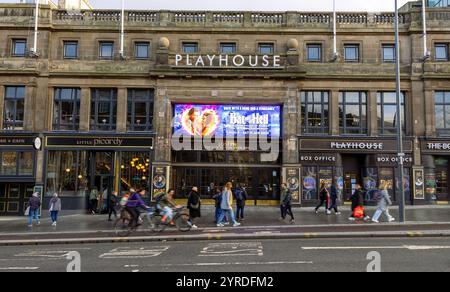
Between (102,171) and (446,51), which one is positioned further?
(446,51)

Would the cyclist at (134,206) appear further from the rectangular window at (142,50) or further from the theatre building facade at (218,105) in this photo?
the rectangular window at (142,50)

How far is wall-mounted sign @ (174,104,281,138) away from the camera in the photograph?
1029 inches

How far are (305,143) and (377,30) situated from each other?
8.92 metres

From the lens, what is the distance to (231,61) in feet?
85.3

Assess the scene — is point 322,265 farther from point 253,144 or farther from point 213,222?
point 253,144

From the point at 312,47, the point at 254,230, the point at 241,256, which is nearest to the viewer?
the point at 241,256

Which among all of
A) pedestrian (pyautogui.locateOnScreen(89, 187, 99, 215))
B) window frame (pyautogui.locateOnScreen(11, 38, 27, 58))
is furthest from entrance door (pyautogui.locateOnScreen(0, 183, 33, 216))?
window frame (pyautogui.locateOnScreen(11, 38, 27, 58))

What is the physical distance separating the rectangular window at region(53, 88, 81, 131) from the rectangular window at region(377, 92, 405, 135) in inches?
780

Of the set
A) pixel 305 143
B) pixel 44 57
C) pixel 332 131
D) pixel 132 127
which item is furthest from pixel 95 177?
pixel 332 131

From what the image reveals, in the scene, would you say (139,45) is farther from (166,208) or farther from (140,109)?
(166,208)

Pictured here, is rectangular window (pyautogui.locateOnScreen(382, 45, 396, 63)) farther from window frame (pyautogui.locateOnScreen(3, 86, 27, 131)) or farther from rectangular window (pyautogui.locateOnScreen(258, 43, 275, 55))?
window frame (pyautogui.locateOnScreen(3, 86, 27, 131))

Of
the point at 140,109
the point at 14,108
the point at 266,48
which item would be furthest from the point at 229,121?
the point at 14,108

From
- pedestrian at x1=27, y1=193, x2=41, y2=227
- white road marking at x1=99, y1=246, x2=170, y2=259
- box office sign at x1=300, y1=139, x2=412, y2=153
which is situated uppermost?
box office sign at x1=300, y1=139, x2=412, y2=153

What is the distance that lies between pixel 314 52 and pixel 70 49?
16372mm
